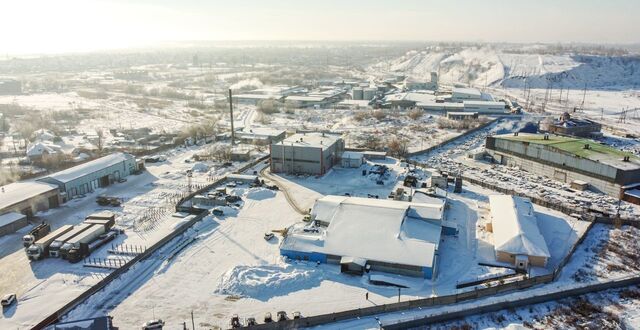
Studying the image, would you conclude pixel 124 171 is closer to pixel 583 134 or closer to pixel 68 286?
pixel 68 286

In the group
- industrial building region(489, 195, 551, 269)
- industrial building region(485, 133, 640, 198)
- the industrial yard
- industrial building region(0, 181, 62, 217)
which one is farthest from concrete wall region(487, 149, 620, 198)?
industrial building region(0, 181, 62, 217)

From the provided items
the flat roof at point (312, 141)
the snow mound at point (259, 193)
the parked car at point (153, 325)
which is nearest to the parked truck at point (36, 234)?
the parked car at point (153, 325)

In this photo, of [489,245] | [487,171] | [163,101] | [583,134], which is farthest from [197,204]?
[163,101]

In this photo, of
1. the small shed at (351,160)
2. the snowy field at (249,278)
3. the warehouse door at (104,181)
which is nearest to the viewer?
the snowy field at (249,278)

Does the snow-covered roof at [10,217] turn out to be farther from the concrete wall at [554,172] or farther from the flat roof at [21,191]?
the concrete wall at [554,172]

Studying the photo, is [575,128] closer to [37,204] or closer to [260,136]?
[260,136]

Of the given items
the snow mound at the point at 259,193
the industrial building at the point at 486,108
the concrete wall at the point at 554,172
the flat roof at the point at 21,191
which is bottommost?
the snow mound at the point at 259,193

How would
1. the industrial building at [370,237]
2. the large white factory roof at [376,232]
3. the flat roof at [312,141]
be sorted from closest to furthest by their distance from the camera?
the industrial building at [370,237], the large white factory roof at [376,232], the flat roof at [312,141]
